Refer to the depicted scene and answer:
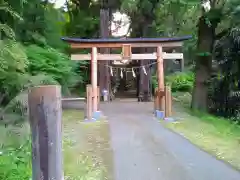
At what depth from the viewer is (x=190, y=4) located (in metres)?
11.8

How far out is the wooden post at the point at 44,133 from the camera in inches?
90.1

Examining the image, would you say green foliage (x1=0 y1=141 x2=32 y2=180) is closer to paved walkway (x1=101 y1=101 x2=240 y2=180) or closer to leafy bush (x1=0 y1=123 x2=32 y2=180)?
leafy bush (x1=0 y1=123 x2=32 y2=180)

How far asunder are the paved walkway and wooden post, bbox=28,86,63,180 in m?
2.94

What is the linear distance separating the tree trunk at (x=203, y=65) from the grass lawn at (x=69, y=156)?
8.22 m

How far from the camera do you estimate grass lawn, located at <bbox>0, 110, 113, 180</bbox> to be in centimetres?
489

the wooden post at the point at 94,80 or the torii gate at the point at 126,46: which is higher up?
the torii gate at the point at 126,46

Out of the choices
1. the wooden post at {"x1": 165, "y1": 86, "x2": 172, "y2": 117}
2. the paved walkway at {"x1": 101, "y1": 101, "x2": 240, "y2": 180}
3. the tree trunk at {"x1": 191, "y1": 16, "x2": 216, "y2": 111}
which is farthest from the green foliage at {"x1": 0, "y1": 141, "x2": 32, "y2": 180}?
the tree trunk at {"x1": 191, "y1": 16, "x2": 216, "y2": 111}

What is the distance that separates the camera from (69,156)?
648 cm

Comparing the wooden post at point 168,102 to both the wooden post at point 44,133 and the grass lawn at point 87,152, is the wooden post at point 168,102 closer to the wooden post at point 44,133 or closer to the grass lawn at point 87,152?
the grass lawn at point 87,152

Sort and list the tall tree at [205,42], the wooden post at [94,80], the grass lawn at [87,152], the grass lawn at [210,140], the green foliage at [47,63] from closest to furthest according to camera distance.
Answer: the grass lawn at [87,152] < the grass lawn at [210,140] < the green foliage at [47,63] < the wooden post at [94,80] < the tall tree at [205,42]

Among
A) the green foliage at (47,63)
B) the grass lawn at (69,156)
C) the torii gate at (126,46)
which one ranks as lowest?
the grass lawn at (69,156)

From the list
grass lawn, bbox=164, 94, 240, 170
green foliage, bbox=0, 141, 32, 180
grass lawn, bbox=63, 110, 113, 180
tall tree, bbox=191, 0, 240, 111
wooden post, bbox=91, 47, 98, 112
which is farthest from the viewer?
tall tree, bbox=191, 0, 240, 111

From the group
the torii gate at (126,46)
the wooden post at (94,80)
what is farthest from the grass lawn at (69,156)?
the torii gate at (126,46)

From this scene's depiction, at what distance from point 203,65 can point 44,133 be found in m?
13.8
